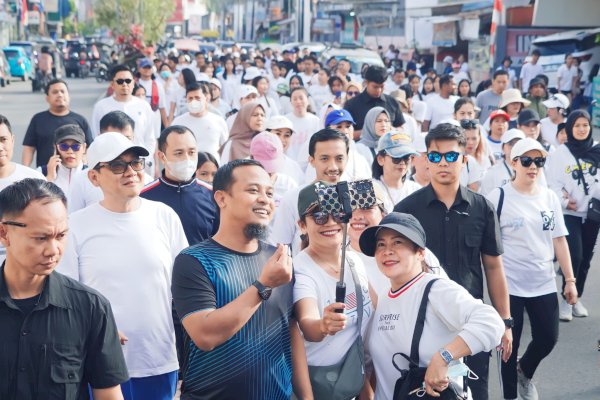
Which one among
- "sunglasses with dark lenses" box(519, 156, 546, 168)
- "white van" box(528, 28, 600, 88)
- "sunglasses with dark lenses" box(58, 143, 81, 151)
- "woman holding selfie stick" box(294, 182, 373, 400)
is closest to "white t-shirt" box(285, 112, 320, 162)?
"sunglasses with dark lenses" box(58, 143, 81, 151)

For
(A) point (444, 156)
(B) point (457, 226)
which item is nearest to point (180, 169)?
(A) point (444, 156)

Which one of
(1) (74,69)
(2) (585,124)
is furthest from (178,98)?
(1) (74,69)

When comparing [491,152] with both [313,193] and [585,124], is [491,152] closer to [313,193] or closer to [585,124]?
[585,124]

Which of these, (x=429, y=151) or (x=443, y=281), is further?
(x=429, y=151)

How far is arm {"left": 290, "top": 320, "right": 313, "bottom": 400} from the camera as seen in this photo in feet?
13.1

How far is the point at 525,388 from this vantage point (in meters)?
6.57

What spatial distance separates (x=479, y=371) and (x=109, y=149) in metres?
2.34

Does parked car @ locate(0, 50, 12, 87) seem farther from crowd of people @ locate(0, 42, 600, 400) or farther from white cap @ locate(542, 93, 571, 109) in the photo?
crowd of people @ locate(0, 42, 600, 400)

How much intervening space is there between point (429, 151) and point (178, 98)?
414 inches

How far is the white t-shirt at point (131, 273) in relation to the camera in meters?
4.63

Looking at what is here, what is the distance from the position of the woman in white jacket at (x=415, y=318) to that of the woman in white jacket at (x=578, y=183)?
15.1 feet

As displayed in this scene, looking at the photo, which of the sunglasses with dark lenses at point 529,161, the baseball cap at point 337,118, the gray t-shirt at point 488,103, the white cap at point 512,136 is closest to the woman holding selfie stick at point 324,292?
the sunglasses with dark lenses at point 529,161

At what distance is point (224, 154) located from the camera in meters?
9.12

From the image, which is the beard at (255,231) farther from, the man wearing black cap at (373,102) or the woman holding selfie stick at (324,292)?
the man wearing black cap at (373,102)
